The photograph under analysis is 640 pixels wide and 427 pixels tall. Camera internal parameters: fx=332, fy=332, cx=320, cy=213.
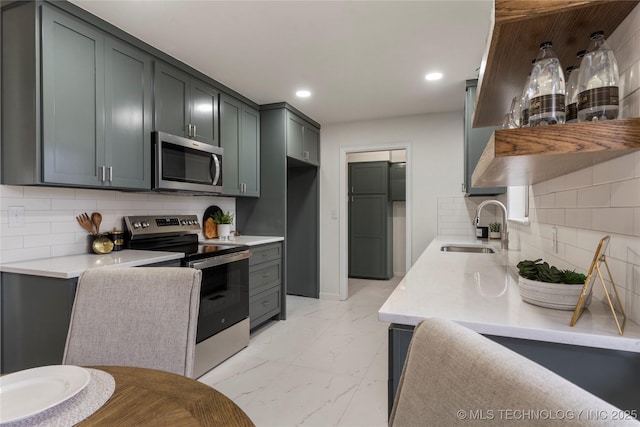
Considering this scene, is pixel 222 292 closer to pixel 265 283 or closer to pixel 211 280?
pixel 211 280

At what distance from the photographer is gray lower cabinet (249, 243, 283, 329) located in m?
3.01

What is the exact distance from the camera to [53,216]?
6.70ft

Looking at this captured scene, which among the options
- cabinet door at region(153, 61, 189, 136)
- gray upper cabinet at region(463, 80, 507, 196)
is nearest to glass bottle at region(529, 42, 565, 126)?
gray upper cabinet at region(463, 80, 507, 196)

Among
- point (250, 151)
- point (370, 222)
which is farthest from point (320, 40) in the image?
point (370, 222)

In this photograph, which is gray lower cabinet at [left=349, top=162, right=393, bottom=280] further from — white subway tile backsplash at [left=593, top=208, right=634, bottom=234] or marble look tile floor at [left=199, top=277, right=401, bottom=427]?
white subway tile backsplash at [left=593, top=208, right=634, bottom=234]

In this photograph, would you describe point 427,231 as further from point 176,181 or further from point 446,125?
point 176,181

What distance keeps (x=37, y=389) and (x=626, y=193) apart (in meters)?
1.47

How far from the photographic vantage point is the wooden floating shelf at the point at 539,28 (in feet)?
2.63

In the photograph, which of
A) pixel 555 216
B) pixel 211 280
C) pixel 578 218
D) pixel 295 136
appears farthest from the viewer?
pixel 295 136

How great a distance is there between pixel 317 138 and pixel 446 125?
5.09 ft

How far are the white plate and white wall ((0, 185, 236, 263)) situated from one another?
1529 millimetres

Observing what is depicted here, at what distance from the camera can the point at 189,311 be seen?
1.05 m

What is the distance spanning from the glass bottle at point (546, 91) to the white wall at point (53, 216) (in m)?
2.50

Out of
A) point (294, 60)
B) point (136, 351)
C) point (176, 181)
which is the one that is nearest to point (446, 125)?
point (294, 60)
